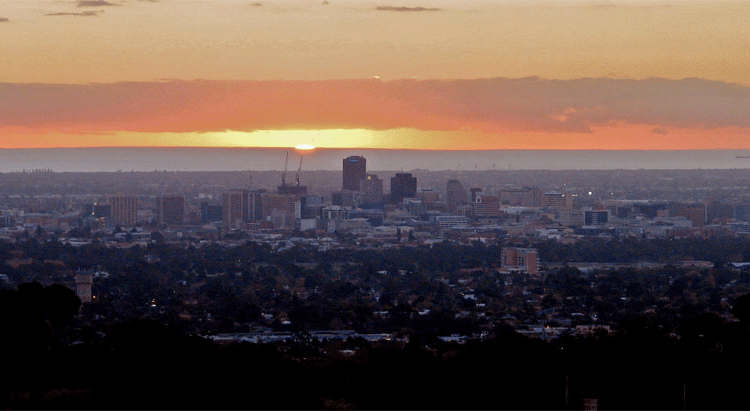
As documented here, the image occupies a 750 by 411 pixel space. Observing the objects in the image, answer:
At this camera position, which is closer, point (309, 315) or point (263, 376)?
point (263, 376)

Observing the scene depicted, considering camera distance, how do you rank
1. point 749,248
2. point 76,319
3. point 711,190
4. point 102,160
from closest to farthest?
point 76,319 → point 749,248 → point 711,190 → point 102,160

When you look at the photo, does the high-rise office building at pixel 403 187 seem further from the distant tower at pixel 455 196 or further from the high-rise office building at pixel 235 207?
the high-rise office building at pixel 235 207

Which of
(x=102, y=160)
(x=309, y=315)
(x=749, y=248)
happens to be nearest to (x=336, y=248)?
(x=749, y=248)

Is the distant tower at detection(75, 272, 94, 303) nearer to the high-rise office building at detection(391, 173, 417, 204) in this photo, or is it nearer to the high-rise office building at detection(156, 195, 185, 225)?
the high-rise office building at detection(156, 195, 185, 225)

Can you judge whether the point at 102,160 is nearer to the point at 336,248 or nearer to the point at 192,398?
the point at 336,248

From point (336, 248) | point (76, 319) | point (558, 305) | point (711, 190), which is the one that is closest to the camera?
point (76, 319)

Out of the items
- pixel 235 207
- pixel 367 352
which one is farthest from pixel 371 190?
pixel 367 352
